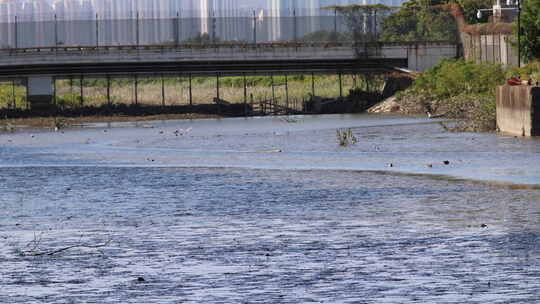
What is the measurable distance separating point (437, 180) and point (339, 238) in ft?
38.3

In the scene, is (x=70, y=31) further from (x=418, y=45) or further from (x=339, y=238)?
(x=339, y=238)

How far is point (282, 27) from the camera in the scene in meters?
122

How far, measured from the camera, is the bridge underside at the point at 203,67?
10606 centimetres

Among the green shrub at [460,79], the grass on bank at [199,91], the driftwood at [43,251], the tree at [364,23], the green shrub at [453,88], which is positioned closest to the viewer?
the driftwood at [43,251]

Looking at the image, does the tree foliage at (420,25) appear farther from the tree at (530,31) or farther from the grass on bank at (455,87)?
the tree at (530,31)

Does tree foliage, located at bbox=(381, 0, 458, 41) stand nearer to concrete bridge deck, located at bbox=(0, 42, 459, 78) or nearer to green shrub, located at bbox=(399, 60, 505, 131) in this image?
concrete bridge deck, located at bbox=(0, 42, 459, 78)

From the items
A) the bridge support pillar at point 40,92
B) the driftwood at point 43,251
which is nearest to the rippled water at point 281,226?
the driftwood at point 43,251

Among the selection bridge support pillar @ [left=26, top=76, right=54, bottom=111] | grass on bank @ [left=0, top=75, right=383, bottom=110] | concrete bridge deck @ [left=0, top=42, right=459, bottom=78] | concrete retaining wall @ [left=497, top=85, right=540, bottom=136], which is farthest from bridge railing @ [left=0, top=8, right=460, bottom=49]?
concrete retaining wall @ [left=497, top=85, right=540, bottom=136]

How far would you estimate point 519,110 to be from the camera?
168 ft

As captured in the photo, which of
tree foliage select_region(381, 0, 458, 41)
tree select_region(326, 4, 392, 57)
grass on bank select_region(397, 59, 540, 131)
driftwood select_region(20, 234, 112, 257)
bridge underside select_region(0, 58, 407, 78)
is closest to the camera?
driftwood select_region(20, 234, 112, 257)

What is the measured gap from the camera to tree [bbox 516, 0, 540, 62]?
85.6m

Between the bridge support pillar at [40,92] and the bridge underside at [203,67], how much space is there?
2.98 feet

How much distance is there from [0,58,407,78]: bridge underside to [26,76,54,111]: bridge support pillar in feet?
2.98

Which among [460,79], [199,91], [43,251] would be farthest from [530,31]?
[43,251]
